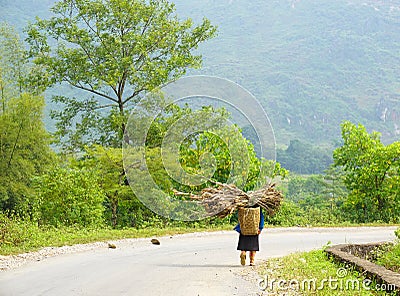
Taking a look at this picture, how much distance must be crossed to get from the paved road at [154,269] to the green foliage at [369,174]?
4957 millimetres

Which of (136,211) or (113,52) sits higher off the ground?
(113,52)

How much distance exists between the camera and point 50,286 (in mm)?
7840

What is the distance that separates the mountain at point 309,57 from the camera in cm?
9156

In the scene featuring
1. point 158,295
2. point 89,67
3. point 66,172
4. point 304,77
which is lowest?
point 158,295

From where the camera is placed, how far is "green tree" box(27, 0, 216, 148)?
23.0 meters

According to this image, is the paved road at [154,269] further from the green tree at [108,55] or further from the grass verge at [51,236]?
the green tree at [108,55]

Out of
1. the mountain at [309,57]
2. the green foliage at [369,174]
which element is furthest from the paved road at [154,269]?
the mountain at [309,57]

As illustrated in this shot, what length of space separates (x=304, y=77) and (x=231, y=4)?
3726 centimetres

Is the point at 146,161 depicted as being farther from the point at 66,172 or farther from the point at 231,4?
the point at 231,4

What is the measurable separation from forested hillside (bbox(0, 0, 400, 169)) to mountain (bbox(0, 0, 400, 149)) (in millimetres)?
172

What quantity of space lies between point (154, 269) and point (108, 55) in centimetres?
1481

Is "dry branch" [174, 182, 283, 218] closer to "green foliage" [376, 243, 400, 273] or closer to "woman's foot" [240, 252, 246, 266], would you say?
"woman's foot" [240, 252, 246, 266]

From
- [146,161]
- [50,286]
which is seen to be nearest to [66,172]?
[146,161]

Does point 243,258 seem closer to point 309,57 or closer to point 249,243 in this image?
point 249,243
